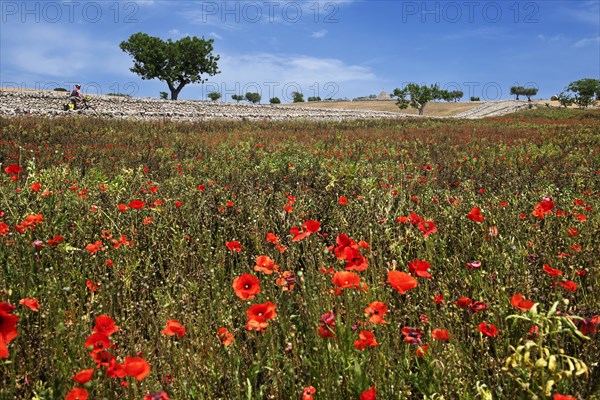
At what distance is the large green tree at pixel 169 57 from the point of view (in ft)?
176

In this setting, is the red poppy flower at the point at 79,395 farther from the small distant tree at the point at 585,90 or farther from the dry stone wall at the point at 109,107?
the small distant tree at the point at 585,90

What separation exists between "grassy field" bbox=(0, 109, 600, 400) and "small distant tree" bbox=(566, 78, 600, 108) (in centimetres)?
8478

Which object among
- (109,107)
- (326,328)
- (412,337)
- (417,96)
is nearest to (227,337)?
(326,328)

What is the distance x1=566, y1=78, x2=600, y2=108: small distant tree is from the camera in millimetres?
73750

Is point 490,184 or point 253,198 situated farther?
point 490,184

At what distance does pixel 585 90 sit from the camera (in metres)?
75.1

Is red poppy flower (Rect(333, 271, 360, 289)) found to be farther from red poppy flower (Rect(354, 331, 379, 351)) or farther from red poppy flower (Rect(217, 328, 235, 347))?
red poppy flower (Rect(217, 328, 235, 347))

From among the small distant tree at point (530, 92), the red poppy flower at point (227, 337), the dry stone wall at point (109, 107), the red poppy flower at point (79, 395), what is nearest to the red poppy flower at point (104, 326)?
the red poppy flower at point (79, 395)

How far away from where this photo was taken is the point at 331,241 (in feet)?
13.1

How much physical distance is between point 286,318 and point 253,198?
2.96 meters

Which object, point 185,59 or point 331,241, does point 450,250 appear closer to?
point 331,241

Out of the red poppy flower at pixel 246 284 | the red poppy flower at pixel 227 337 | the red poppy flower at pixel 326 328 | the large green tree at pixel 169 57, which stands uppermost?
the large green tree at pixel 169 57

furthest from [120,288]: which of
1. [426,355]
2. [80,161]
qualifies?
[80,161]

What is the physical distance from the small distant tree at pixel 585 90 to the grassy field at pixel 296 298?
8478cm
